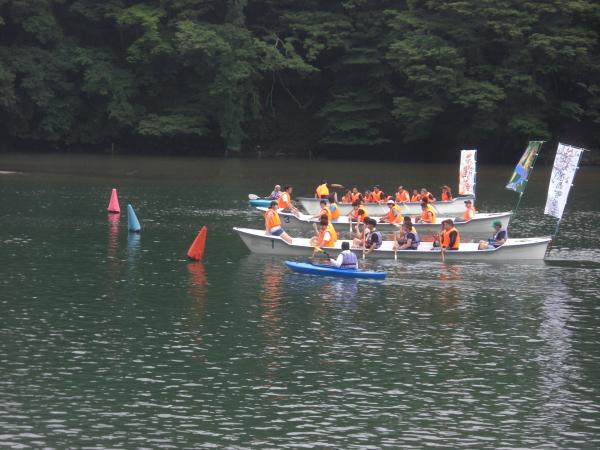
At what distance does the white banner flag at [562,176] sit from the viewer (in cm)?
3388

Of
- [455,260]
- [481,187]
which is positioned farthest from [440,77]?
[455,260]

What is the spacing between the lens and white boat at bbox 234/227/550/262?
35.1 meters

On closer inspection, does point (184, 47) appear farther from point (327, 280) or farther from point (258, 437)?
point (258, 437)

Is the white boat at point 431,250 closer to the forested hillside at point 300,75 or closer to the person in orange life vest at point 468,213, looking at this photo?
the person in orange life vest at point 468,213

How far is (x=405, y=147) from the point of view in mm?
83250

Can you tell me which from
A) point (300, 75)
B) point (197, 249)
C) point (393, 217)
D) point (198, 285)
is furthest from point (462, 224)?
point (300, 75)

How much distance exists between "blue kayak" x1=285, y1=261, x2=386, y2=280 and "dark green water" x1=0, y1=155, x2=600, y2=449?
335mm

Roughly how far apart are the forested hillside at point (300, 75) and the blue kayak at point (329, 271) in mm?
42861

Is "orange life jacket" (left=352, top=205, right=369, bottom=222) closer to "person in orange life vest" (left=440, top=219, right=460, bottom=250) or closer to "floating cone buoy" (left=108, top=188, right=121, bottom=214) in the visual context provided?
"person in orange life vest" (left=440, top=219, right=460, bottom=250)

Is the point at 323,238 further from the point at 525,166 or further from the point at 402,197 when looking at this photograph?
the point at 402,197

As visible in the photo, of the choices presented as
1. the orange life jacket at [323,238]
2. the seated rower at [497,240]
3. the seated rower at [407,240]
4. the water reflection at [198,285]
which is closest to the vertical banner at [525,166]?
the seated rower at [497,240]

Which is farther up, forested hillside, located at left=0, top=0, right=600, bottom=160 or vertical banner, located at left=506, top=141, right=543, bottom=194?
forested hillside, located at left=0, top=0, right=600, bottom=160

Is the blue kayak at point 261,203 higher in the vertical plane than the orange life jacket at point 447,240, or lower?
higher

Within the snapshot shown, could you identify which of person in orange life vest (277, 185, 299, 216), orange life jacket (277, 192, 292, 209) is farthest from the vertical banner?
orange life jacket (277, 192, 292, 209)
